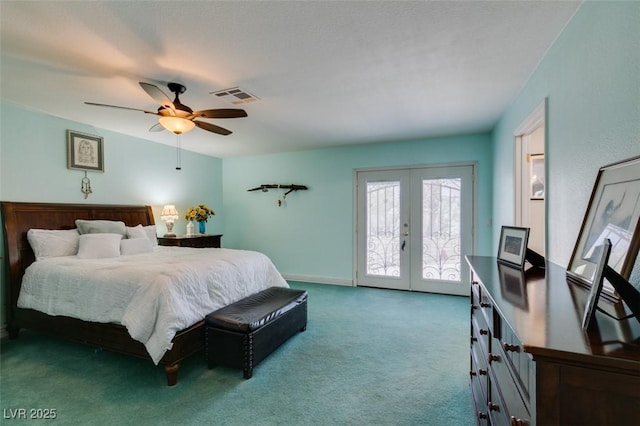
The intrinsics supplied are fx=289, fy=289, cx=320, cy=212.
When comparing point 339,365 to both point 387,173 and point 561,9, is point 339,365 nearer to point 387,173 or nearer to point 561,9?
point 561,9

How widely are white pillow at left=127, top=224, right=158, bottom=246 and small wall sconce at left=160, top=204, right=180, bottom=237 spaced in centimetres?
34

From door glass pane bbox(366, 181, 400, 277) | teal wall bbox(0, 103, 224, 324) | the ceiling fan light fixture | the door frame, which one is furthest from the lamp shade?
door glass pane bbox(366, 181, 400, 277)

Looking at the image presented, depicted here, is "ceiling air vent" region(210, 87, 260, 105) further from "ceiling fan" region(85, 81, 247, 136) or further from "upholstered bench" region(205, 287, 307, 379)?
"upholstered bench" region(205, 287, 307, 379)

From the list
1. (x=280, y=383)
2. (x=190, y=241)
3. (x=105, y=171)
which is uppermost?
(x=105, y=171)

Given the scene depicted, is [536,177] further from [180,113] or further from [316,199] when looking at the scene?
[180,113]

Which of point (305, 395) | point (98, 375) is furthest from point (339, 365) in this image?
point (98, 375)

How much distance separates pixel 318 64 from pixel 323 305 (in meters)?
3.02

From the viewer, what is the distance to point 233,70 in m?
2.31

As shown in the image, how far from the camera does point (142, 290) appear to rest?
226 cm

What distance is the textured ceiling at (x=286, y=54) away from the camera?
1.63m

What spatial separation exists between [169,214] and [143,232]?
2.31 feet

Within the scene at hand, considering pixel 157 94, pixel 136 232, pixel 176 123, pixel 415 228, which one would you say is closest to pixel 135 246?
pixel 136 232

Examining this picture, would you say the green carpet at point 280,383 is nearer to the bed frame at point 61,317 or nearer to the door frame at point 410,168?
the bed frame at point 61,317

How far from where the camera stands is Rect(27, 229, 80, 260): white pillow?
3016 mm
